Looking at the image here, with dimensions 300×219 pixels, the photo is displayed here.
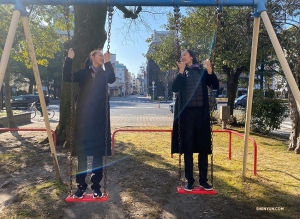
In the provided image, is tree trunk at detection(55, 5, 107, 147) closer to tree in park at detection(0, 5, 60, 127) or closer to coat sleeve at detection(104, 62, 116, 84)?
coat sleeve at detection(104, 62, 116, 84)

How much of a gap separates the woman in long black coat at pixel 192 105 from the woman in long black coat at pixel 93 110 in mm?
848

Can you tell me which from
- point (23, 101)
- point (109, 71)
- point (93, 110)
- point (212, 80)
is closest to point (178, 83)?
point (212, 80)

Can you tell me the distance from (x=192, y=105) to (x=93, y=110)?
1.16 metres

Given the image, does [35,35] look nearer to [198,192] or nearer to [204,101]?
[204,101]

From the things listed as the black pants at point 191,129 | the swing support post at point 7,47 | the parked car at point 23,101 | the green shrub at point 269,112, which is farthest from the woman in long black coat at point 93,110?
the parked car at point 23,101

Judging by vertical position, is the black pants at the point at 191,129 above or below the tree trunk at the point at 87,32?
below

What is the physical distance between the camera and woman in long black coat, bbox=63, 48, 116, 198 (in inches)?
126

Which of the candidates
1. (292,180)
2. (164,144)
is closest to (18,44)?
(164,144)

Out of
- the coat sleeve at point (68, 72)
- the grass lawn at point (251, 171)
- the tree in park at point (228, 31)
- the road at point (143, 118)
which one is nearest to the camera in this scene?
the coat sleeve at point (68, 72)

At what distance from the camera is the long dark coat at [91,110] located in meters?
3.19

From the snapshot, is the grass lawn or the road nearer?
the grass lawn

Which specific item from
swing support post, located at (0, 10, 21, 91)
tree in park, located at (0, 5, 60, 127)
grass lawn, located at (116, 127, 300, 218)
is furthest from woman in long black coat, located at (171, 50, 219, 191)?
tree in park, located at (0, 5, 60, 127)

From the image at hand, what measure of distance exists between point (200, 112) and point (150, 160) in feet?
9.35

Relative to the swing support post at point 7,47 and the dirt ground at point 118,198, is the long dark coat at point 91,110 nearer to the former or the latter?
the swing support post at point 7,47
